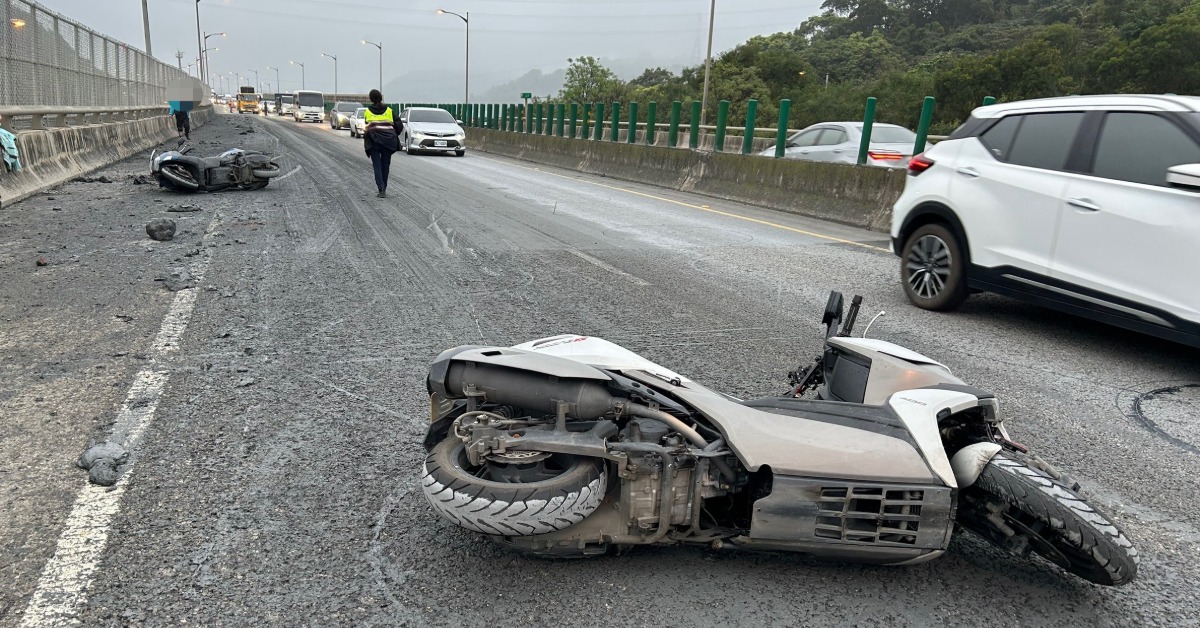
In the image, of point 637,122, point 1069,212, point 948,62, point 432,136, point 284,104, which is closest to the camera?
point 1069,212

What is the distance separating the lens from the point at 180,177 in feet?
39.9

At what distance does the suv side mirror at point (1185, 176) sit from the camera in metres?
4.81

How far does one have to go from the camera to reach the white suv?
501 cm

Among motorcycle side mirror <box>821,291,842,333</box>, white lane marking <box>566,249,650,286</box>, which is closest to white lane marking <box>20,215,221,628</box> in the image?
motorcycle side mirror <box>821,291,842,333</box>

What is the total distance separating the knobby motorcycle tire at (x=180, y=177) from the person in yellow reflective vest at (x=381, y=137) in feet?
8.58

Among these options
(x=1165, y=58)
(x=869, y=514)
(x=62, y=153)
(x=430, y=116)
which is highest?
(x=1165, y=58)

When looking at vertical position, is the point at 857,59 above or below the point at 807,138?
above

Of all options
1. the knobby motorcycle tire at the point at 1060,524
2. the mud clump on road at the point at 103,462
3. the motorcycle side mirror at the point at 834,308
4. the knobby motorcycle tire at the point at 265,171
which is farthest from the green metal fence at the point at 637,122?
the mud clump on road at the point at 103,462

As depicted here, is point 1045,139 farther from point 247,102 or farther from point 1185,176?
point 247,102

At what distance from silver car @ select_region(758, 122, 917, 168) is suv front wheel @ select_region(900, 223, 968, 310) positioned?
8117 millimetres

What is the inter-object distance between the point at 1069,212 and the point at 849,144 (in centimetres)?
1030

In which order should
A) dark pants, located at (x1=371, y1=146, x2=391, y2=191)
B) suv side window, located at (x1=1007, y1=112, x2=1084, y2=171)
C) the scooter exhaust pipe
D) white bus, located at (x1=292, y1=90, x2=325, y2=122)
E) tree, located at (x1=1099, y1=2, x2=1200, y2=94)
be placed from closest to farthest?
the scooter exhaust pipe < suv side window, located at (x1=1007, y1=112, x2=1084, y2=171) < dark pants, located at (x1=371, y1=146, x2=391, y2=191) < tree, located at (x1=1099, y1=2, x2=1200, y2=94) < white bus, located at (x1=292, y1=90, x2=325, y2=122)

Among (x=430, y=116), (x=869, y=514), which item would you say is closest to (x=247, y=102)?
(x=430, y=116)

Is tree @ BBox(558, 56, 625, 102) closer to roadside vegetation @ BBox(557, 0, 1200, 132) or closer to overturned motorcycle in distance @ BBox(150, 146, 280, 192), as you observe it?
roadside vegetation @ BBox(557, 0, 1200, 132)
